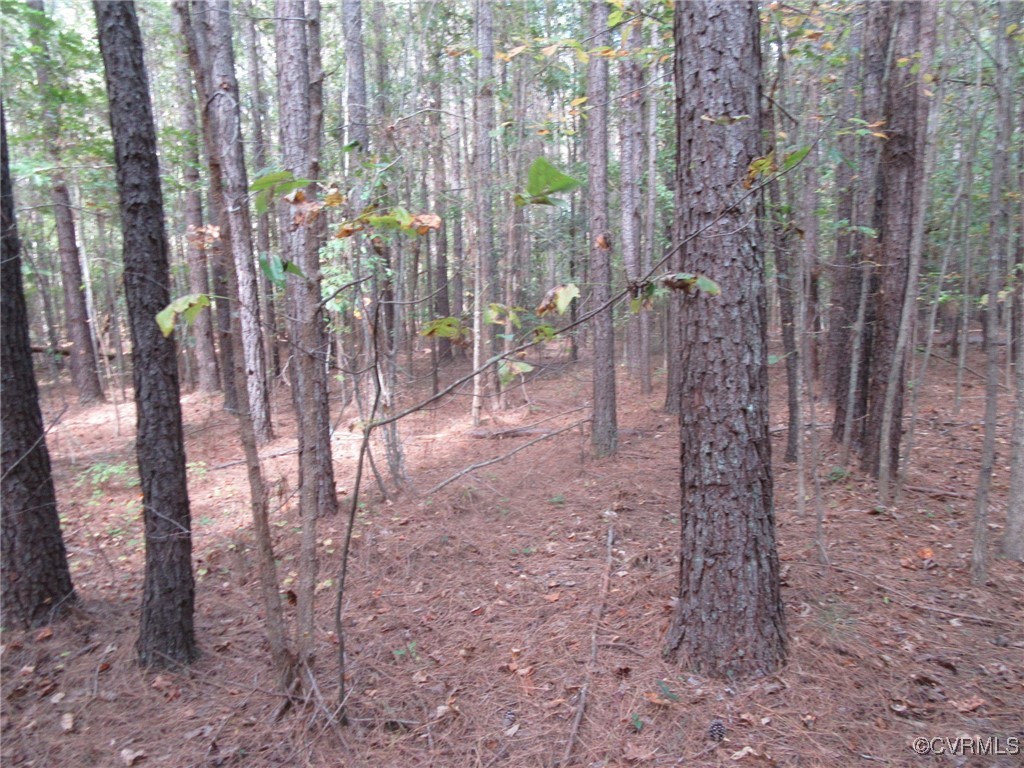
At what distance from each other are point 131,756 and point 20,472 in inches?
85.4

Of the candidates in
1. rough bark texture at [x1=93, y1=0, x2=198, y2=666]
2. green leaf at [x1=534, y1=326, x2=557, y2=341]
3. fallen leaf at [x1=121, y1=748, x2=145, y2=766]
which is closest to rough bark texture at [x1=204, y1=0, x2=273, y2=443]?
rough bark texture at [x1=93, y1=0, x2=198, y2=666]

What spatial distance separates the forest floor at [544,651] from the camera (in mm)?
3307

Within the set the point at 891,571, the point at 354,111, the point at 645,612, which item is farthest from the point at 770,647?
the point at 354,111

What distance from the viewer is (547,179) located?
190 cm

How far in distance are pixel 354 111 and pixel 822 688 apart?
26.1ft

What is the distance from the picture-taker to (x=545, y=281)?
23.8 m

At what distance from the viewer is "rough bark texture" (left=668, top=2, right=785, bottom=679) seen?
335cm

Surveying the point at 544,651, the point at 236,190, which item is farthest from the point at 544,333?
the point at 544,651

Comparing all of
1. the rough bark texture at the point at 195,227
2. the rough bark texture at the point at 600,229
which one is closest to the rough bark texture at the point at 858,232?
the rough bark texture at the point at 600,229

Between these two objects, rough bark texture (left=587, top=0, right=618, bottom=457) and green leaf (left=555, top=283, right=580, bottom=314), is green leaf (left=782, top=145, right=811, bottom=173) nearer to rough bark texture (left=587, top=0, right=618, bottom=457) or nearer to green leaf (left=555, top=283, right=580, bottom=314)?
green leaf (left=555, top=283, right=580, bottom=314)

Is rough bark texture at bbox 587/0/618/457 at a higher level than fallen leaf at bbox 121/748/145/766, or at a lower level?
higher

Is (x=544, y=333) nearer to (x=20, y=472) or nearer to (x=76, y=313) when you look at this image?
(x=20, y=472)

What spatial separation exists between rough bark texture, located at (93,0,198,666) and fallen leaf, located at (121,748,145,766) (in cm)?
65

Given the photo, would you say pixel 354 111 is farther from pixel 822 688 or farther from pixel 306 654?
pixel 822 688
